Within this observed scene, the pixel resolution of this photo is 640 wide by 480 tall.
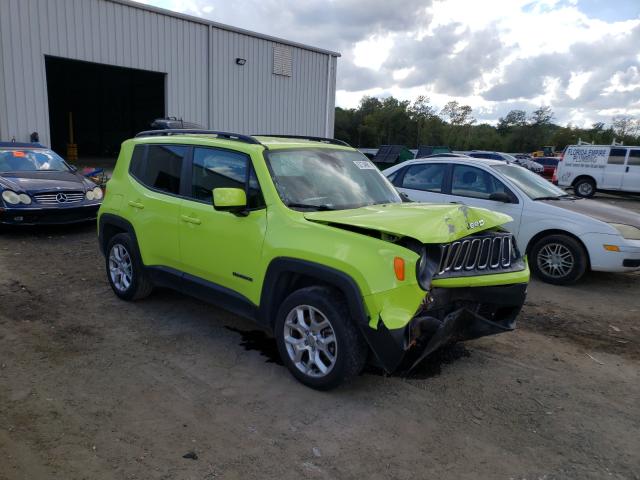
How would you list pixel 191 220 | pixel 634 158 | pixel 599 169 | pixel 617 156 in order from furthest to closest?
1. pixel 599 169
2. pixel 617 156
3. pixel 634 158
4. pixel 191 220

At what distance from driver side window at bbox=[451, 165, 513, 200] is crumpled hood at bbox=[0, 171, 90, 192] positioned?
643 centimetres

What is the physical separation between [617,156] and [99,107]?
2805 cm

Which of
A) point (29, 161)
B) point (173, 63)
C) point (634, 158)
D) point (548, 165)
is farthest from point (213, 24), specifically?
point (548, 165)

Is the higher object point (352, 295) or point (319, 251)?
point (319, 251)

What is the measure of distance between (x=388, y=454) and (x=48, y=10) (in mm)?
15556

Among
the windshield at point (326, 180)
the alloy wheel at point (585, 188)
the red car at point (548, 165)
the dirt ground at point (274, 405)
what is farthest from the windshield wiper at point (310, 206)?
the red car at point (548, 165)

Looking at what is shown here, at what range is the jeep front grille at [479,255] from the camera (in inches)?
140

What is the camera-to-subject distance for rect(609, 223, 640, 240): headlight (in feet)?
20.8

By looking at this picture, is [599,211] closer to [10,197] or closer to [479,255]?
[479,255]

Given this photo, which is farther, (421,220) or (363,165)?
(363,165)

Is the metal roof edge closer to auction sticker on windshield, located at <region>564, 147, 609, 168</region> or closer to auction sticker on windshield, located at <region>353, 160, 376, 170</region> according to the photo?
auction sticker on windshield, located at <region>564, 147, 609, 168</region>

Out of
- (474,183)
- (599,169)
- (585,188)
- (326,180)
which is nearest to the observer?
(326,180)

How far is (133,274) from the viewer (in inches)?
209

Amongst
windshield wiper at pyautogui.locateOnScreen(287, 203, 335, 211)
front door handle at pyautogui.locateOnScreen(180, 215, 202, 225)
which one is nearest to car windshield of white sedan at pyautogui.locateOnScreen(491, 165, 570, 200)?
windshield wiper at pyautogui.locateOnScreen(287, 203, 335, 211)
